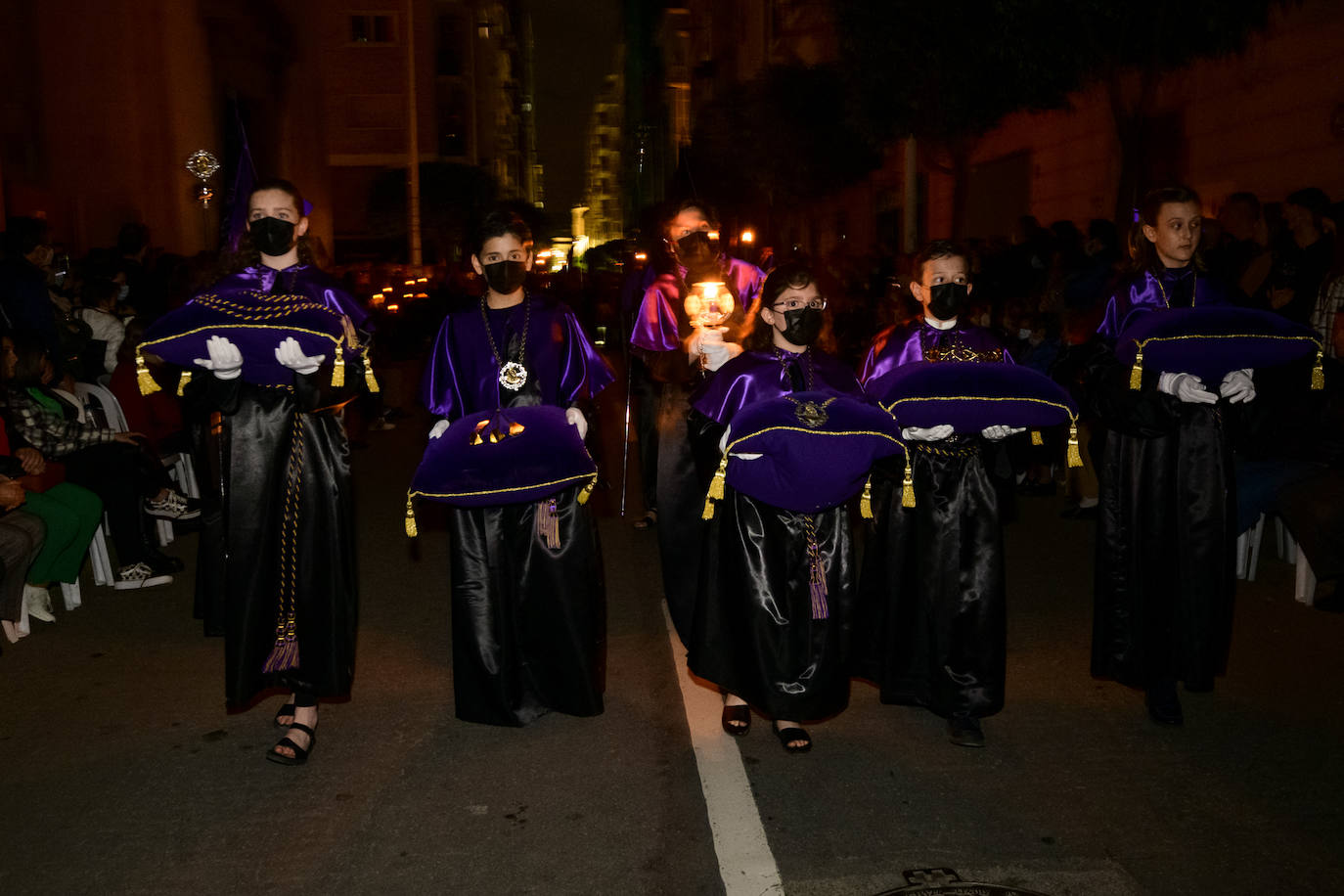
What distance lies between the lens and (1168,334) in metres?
4.75

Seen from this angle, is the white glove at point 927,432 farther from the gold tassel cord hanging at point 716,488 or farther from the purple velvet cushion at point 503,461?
the purple velvet cushion at point 503,461

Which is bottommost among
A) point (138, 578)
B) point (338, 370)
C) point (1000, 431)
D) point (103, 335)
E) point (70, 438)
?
point (138, 578)

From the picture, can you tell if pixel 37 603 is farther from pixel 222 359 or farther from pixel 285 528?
pixel 222 359

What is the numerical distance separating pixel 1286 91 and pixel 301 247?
13.1 m

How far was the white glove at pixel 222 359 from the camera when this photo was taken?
4.53 m

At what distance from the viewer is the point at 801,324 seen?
4.80 m

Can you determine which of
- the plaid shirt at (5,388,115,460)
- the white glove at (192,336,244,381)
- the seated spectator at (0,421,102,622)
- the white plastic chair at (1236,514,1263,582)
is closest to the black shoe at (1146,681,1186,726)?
the white plastic chair at (1236,514,1263,582)

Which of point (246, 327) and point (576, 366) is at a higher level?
point (246, 327)

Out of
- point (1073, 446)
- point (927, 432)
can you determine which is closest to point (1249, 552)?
point (1073, 446)

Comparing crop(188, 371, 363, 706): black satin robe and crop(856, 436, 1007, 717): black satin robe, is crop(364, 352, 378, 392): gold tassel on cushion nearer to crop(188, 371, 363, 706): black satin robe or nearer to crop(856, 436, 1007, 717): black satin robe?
crop(188, 371, 363, 706): black satin robe

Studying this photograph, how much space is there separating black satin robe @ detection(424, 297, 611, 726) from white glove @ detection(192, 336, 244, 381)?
2.78ft

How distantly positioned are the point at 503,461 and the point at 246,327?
3.45ft

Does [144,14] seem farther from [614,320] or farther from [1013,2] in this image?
[1013,2]

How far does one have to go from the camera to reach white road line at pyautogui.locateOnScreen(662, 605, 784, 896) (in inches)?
153
